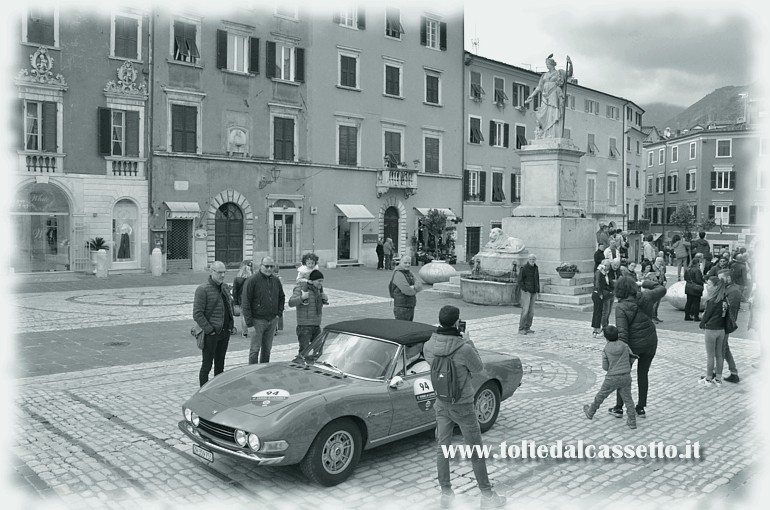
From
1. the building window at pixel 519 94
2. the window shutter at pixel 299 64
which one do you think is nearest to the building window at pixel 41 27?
the window shutter at pixel 299 64

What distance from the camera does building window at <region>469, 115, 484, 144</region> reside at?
145 feet

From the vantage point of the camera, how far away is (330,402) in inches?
254

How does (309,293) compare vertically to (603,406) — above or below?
above

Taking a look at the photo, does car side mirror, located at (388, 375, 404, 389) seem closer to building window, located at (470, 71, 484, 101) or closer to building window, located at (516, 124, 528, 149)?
building window, located at (470, 71, 484, 101)

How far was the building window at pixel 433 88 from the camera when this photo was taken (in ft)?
135

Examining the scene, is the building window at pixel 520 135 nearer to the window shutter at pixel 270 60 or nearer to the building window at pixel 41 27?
the window shutter at pixel 270 60

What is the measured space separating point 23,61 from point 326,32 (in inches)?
588

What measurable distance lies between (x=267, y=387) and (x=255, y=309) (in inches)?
133

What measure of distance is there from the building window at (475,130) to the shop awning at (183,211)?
19.8 meters

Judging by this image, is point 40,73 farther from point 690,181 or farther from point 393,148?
point 690,181

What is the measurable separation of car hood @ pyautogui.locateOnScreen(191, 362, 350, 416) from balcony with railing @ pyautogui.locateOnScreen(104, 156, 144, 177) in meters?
23.9

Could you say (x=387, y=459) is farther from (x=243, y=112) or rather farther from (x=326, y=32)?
(x=326, y=32)

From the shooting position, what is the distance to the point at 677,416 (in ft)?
29.2

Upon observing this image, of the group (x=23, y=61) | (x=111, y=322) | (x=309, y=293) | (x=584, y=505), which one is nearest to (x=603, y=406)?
(x=584, y=505)
